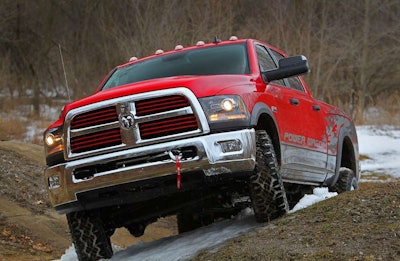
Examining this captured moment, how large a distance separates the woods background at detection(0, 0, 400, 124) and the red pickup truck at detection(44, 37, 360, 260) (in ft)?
45.4

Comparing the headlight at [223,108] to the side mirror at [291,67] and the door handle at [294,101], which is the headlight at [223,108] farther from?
the door handle at [294,101]

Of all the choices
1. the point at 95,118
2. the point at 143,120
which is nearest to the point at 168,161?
the point at 143,120

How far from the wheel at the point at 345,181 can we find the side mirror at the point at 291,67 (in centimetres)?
237

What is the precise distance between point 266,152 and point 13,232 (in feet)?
14.4

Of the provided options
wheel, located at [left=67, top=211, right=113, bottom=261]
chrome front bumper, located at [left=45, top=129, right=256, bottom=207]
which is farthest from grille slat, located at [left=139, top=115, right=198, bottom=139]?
wheel, located at [left=67, top=211, right=113, bottom=261]

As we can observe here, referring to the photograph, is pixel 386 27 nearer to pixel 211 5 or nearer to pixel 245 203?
pixel 211 5

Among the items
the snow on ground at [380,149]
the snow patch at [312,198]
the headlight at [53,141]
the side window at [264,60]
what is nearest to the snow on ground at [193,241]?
the snow patch at [312,198]

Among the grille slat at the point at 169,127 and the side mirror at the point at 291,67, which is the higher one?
the side mirror at the point at 291,67

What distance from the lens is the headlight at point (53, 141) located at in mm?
5320

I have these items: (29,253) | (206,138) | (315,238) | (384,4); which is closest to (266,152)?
(206,138)

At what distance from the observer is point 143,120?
494 centimetres

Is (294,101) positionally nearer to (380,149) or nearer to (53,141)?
(53,141)

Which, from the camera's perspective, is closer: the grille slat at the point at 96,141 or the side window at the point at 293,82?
the grille slat at the point at 96,141

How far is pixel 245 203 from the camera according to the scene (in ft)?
18.6
